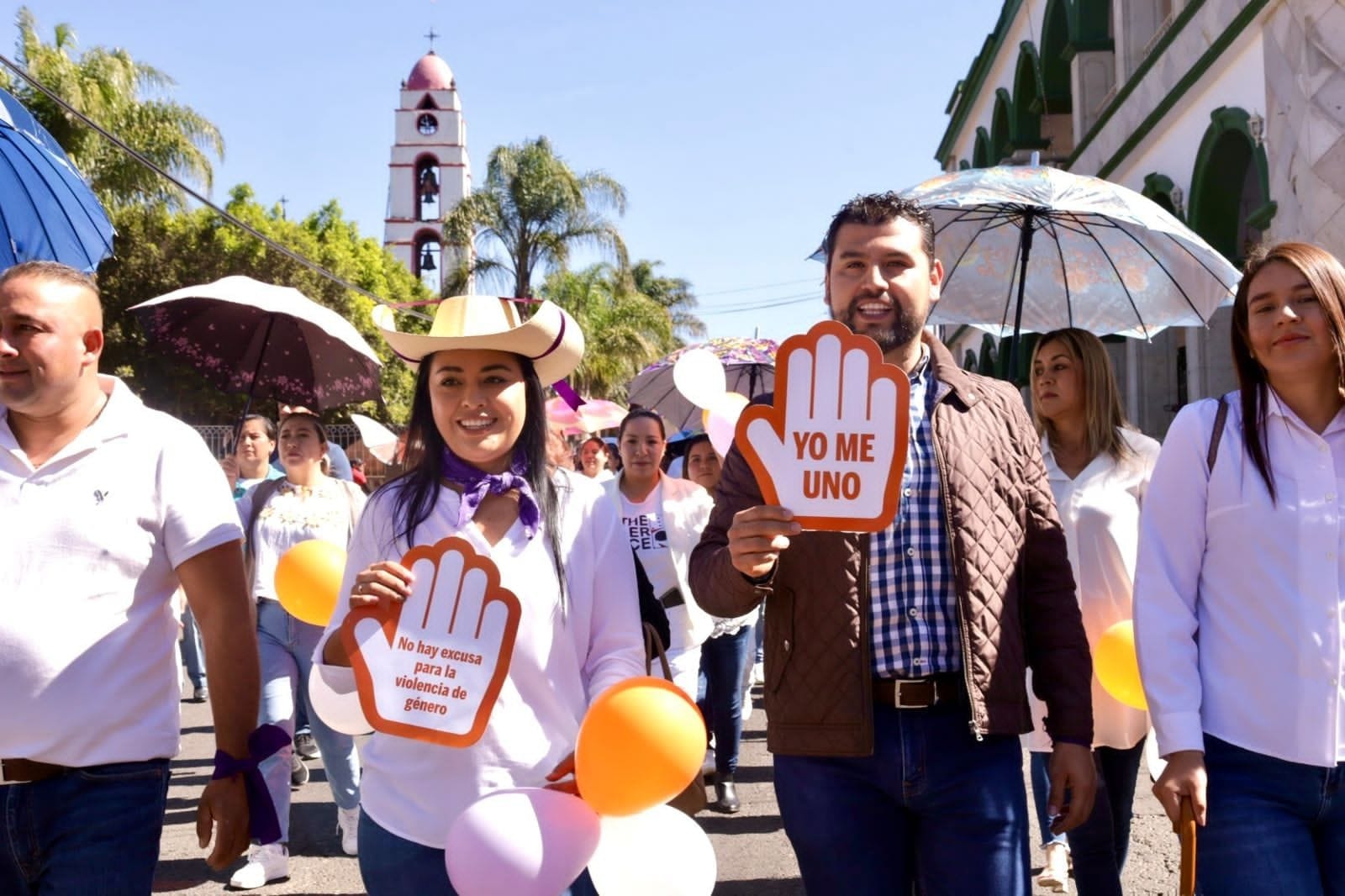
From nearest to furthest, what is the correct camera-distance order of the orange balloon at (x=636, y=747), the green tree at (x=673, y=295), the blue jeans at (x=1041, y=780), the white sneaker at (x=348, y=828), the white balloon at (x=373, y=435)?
the orange balloon at (x=636, y=747) < the blue jeans at (x=1041, y=780) < the white sneaker at (x=348, y=828) < the white balloon at (x=373, y=435) < the green tree at (x=673, y=295)

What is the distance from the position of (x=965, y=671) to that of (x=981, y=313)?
3102mm

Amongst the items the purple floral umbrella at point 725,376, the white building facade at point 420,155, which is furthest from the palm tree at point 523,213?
the white building facade at point 420,155

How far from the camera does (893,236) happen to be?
2.88 metres

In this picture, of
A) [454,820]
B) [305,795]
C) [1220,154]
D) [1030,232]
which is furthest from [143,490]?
[1220,154]

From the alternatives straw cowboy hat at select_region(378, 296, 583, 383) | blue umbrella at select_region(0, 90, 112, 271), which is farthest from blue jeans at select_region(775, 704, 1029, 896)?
blue umbrella at select_region(0, 90, 112, 271)

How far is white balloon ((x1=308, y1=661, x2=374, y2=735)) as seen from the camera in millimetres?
2709

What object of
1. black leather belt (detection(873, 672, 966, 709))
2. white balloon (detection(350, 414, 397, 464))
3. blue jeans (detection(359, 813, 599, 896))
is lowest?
blue jeans (detection(359, 813, 599, 896))

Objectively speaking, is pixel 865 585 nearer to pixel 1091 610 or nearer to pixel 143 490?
pixel 143 490

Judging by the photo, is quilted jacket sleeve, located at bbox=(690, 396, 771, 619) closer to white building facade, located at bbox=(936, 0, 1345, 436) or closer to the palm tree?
white building facade, located at bbox=(936, 0, 1345, 436)

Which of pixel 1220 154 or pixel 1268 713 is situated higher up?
pixel 1220 154

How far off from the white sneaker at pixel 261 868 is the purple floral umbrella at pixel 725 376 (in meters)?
3.46

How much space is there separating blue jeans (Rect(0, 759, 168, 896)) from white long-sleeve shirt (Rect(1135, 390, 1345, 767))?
7.20 ft

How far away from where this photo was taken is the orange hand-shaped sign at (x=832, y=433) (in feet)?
8.66

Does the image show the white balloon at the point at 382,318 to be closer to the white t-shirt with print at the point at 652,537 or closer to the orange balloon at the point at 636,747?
the orange balloon at the point at 636,747
